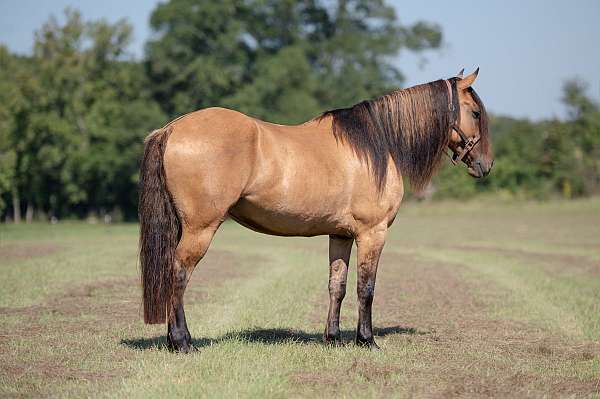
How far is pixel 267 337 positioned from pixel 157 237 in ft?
6.11

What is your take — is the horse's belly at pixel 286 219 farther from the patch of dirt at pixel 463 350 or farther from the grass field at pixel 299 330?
the patch of dirt at pixel 463 350

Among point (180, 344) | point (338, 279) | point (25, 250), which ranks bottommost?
point (180, 344)

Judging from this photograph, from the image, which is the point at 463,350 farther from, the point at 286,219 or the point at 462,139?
the point at 462,139

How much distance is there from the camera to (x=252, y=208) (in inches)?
283

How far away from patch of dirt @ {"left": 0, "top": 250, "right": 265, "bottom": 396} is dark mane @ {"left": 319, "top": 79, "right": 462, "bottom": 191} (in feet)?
9.97

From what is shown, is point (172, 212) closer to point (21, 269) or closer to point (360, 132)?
point (360, 132)

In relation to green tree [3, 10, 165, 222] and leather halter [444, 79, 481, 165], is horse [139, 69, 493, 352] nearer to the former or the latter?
leather halter [444, 79, 481, 165]

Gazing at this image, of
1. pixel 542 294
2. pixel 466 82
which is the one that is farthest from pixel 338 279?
pixel 542 294

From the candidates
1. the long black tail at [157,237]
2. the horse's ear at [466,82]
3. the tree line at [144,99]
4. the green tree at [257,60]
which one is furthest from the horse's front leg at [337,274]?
the green tree at [257,60]

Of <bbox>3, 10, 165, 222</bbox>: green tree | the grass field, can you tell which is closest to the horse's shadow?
the grass field

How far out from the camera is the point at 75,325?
8773 millimetres

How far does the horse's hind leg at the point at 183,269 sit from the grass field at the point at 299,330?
0.18m

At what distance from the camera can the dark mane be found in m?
7.75

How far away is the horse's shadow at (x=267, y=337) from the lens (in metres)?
7.61
